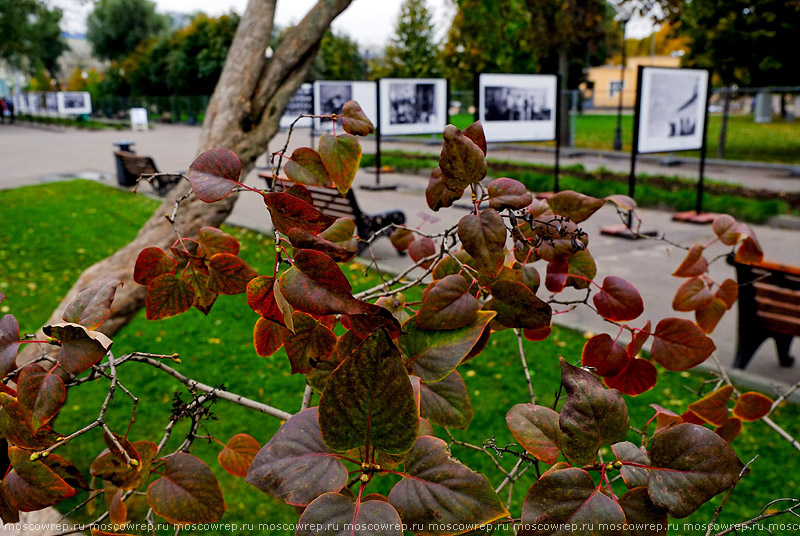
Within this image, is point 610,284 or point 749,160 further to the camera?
point 749,160

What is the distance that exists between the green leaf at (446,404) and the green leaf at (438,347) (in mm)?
103

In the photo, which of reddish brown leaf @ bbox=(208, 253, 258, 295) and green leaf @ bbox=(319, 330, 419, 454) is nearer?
green leaf @ bbox=(319, 330, 419, 454)

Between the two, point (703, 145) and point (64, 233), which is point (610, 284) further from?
point (703, 145)

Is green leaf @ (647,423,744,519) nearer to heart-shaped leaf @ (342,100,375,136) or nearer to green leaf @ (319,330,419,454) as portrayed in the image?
green leaf @ (319,330,419,454)

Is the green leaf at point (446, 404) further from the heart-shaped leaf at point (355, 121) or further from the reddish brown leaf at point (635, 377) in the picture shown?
the heart-shaped leaf at point (355, 121)

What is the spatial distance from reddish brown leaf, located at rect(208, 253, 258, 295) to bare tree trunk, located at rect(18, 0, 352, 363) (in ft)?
6.04

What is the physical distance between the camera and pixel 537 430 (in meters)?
0.97

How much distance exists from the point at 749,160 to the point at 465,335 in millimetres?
19426

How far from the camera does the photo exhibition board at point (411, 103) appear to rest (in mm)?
13578

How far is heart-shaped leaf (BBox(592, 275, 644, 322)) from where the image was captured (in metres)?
1.31

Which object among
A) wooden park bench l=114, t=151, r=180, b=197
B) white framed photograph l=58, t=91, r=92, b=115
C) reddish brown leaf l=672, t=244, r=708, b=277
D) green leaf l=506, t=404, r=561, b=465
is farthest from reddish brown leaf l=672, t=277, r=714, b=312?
white framed photograph l=58, t=91, r=92, b=115

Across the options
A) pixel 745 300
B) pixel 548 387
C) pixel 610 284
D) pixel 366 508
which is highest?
pixel 610 284

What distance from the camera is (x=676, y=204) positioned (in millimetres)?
10922

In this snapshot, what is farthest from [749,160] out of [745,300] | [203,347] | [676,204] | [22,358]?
[22,358]
